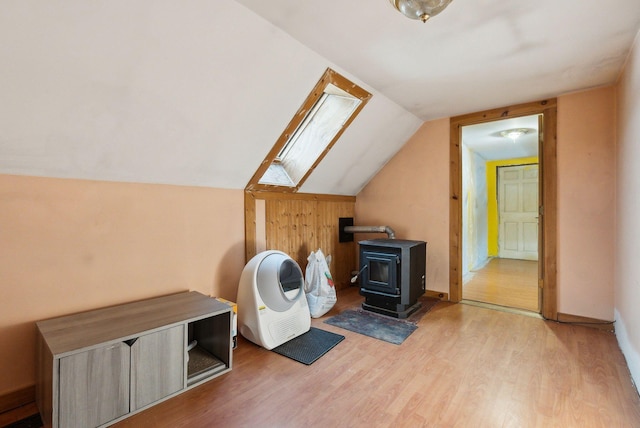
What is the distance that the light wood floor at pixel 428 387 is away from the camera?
5.27ft

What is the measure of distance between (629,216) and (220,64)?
2.97 metres

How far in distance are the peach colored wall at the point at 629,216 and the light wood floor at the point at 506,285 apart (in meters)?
0.92

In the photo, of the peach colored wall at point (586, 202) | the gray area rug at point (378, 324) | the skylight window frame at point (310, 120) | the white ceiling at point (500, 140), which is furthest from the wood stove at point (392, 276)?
the white ceiling at point (500, 140)

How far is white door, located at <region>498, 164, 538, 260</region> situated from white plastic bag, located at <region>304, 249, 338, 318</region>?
199 inches

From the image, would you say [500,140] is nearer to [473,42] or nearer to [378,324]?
[473,42]

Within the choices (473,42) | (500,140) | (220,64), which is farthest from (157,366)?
(500,140)

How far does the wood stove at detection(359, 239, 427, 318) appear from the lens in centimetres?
304

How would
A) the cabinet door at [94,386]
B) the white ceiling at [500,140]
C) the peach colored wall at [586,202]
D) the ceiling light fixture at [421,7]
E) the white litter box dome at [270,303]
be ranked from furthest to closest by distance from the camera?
the white ceiling at [500,140]
the peach colored wall at [586,202]
the white litter box dome at [270,303]
the cabinet door at [94,386]
the ceiling light fixture at [421,7]

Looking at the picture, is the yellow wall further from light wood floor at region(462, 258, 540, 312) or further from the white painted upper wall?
the white painted upper wall

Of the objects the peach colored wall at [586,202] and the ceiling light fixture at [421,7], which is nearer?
the ceiling light fixture at [421,7]

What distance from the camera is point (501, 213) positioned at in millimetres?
6531

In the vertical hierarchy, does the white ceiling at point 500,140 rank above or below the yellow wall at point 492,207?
above

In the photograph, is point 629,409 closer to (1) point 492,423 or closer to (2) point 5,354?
(1) point 492,423

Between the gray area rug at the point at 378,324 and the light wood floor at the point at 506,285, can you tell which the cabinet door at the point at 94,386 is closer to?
the gray area rug at the point at 378,324
